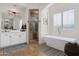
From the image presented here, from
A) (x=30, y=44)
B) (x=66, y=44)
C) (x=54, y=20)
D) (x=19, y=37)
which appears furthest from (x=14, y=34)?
(x=66, y=44)

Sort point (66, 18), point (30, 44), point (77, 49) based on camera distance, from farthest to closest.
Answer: point (30, 44) → point (66, 18) → point (77, 49)

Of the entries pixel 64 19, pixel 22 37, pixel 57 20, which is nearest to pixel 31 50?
pixel 22 37

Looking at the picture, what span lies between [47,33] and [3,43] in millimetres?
994

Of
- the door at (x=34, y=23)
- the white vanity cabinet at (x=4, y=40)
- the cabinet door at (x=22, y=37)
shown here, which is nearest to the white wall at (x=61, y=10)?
the door at (x=34, y=23)

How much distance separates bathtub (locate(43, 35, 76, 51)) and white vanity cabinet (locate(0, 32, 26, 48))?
516mm

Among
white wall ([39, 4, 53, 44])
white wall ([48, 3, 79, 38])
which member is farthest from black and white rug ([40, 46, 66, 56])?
white wall ([48, 3, 79, 38])

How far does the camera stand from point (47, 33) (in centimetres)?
290

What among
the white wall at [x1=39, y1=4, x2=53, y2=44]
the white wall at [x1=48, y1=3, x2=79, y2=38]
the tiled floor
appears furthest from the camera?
the white wall at [x1=39, y1=4, x2=53, y2=44]

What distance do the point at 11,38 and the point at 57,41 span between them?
3.37 ft

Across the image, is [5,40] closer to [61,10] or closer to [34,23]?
[34,23]

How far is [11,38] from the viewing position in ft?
9.57

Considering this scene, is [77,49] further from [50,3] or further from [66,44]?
[50,3]

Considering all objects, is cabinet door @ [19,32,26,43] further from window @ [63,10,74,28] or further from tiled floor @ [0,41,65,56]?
window @ [63,10,74,28]

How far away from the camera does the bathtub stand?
2720 millimetres
